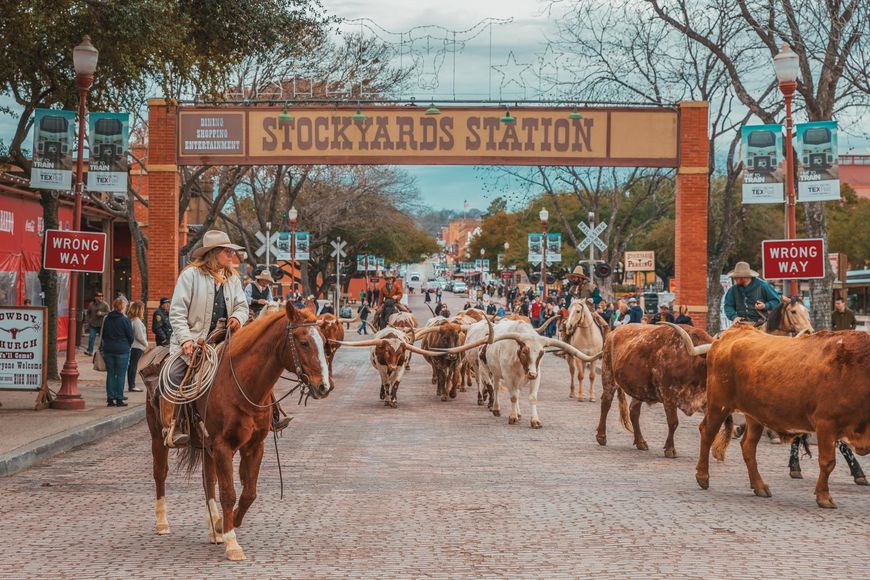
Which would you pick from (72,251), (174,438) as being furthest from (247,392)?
(72,251)

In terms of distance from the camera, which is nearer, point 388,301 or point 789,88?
point 789,88

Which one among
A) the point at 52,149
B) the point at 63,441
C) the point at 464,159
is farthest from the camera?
the point at 464,159

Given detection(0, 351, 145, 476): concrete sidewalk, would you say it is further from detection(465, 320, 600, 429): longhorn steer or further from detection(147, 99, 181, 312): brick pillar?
detection(147, 99, 181, 312): brick pillar

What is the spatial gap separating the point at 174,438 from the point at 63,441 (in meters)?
6.05

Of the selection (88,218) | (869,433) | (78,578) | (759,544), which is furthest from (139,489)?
(88,218)

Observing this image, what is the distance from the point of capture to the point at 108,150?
1964cm

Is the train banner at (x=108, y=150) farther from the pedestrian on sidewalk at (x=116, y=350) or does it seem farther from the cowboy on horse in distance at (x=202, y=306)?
the cowboy on horse in distance at (x=202, y=306)

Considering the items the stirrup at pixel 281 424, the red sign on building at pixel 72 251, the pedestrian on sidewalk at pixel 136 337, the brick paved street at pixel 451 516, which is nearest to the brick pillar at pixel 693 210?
the brick paved street at pixel 451 516

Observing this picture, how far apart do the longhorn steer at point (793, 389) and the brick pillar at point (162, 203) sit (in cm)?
1879

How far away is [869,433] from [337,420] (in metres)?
9.39

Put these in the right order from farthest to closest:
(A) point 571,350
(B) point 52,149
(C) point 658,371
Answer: (B) point 52,149, (A) point 571,350, (C) point 658,371

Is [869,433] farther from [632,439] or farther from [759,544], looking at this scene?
[632,439]

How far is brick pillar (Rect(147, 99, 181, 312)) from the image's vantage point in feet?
88.4

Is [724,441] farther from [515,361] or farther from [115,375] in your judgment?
[115,375]
